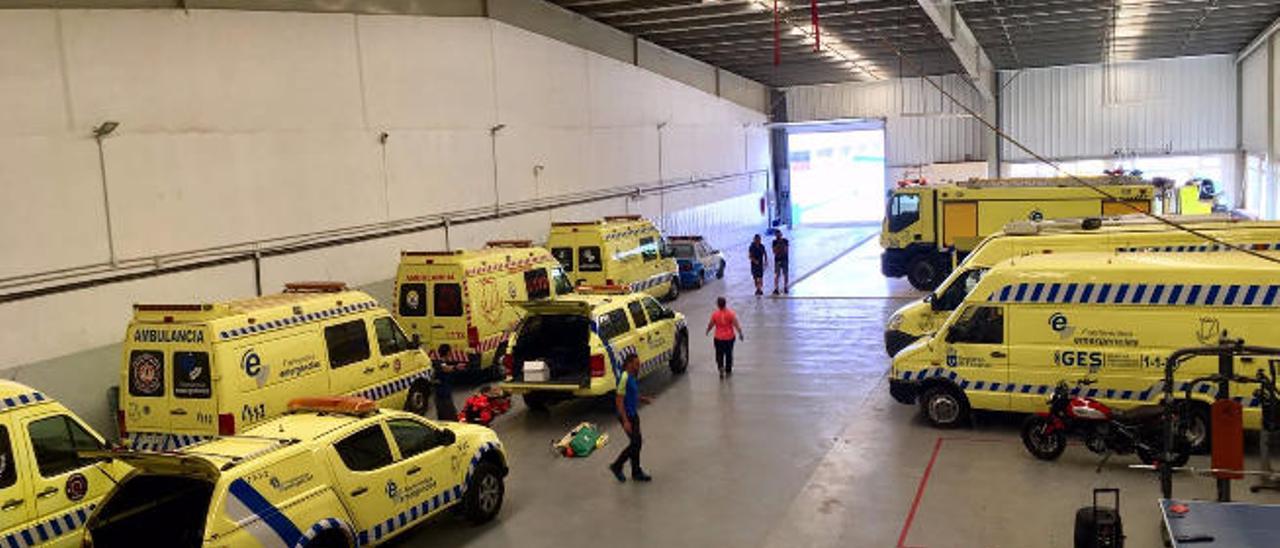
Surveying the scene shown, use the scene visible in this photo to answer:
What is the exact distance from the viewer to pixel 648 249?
83.4ft

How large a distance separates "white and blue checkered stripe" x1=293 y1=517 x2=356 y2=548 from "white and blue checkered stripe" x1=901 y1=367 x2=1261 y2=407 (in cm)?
749

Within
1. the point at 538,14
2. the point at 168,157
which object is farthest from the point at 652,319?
the point at 538,14

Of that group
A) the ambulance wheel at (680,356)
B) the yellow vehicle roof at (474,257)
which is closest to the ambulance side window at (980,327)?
the ambulance wheel at (680,356)

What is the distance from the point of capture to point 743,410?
14391 mm

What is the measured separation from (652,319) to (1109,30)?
23.6 metres

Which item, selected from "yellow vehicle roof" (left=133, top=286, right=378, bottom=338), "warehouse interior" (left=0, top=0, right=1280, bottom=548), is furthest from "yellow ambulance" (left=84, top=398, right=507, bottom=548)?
"yellow vehicle roof" (left=133, top=286, right=378, bottom=338)

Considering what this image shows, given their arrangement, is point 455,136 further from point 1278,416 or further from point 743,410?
point 1278,416

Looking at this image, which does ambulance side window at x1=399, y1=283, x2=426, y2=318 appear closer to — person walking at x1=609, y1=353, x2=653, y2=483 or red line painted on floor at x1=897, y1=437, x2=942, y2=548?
person walking at x1=609, y1=353, x2=653, y2=483

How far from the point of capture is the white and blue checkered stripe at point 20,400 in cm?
848

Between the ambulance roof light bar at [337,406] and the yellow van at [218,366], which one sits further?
the yellow van at [218,366]

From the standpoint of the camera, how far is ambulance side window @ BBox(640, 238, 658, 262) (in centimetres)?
2511

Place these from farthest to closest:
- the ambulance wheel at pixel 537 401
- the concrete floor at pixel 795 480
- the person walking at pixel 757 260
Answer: the person walking at pixel 757 260, the ambulance wheel at pixel 537 401, the concrete floor at pixel 795 480

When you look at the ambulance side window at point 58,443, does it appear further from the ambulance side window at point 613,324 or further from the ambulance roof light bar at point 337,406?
the ambulance side window at point 613,324

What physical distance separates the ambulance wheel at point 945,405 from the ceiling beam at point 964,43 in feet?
42.8
